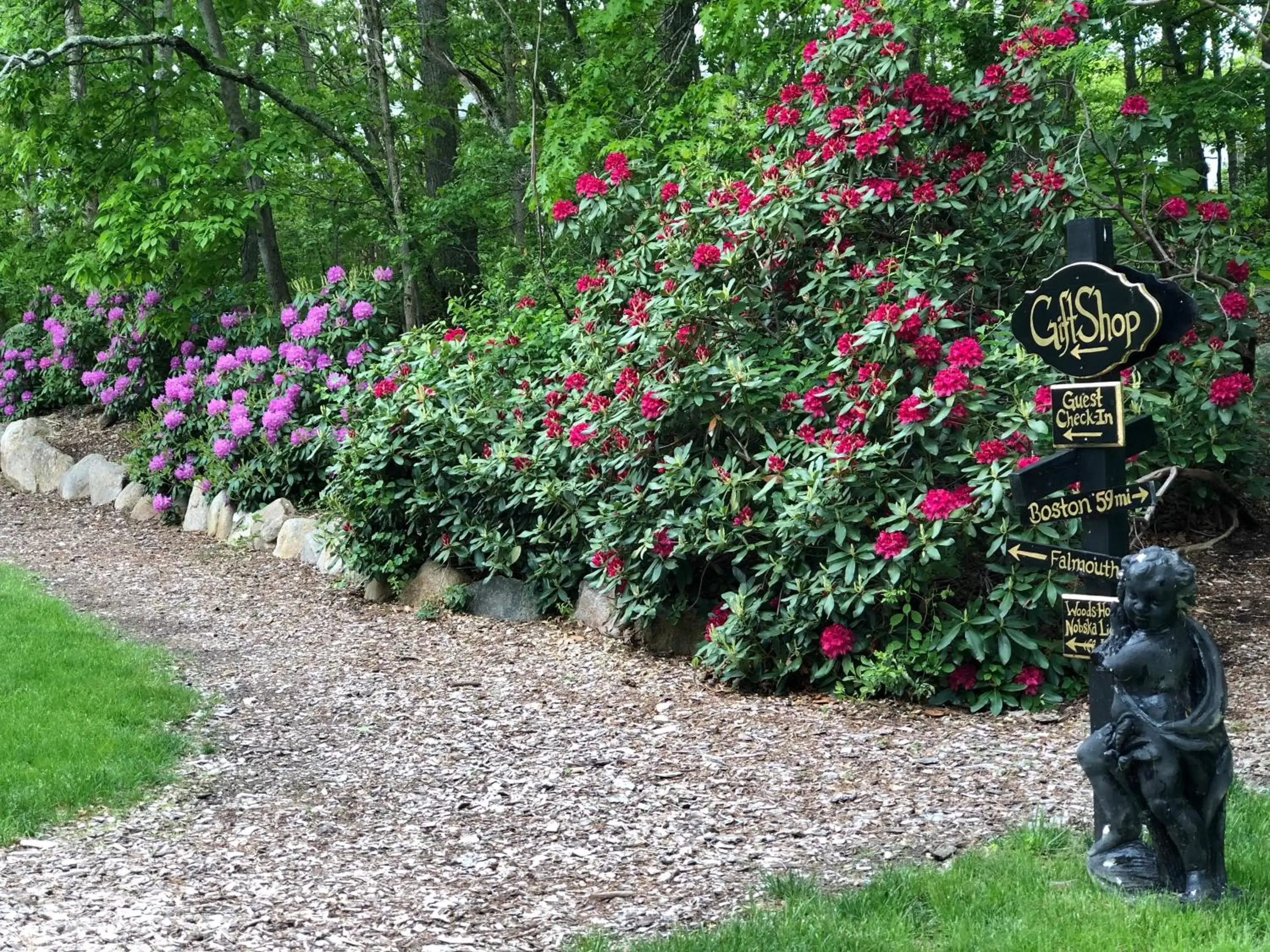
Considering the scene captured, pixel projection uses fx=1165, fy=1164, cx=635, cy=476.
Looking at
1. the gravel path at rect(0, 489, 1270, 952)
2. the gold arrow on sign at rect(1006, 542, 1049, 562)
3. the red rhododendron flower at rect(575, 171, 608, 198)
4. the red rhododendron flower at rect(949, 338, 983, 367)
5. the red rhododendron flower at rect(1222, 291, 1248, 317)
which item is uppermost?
the red rhododendron flower at rect(575, 171, 608, 198)

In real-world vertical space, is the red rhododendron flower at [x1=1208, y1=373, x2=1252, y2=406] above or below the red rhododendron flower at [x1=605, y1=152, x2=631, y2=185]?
below

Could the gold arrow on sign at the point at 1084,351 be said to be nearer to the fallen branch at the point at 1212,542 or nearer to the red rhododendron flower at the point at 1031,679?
the red rhododendron flower at the point at 1031,679

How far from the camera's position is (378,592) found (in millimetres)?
7504

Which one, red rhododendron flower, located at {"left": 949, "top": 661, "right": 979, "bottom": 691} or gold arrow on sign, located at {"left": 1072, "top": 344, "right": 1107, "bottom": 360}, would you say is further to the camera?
red rhododendron flower, located at {"left": 949, "top": 661, "right": 979, "bottom": 691}

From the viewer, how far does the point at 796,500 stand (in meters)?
5.20

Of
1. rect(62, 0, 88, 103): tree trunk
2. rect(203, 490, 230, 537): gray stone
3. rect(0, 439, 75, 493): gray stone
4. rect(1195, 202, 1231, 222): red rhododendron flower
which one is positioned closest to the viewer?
rect(1195, 202, 1231, 222): red rhododendron flower

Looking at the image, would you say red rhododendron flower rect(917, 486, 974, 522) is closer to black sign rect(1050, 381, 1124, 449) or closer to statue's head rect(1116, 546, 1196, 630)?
black sign rect(1050, 381, 1124, 449)

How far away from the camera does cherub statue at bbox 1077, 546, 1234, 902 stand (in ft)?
9.01

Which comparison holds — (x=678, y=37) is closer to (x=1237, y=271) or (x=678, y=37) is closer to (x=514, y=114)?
(x=514, y=114)

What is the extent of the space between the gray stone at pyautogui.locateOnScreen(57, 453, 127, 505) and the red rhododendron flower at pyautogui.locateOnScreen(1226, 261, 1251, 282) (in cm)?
932

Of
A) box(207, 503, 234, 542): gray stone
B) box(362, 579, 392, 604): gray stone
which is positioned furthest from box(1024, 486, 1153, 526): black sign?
box(207, 503, 234, 542): gray stone

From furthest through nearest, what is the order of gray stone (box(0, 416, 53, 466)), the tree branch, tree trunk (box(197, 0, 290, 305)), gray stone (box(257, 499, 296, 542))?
gray stone (box(0, 416, 53, 466)) → tree trunk (box(197, 0, 290, 305)) → the tree branch → gray stone (box(257, 499, 296, 542))

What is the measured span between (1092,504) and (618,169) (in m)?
4.02

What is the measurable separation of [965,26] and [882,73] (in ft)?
8.73
